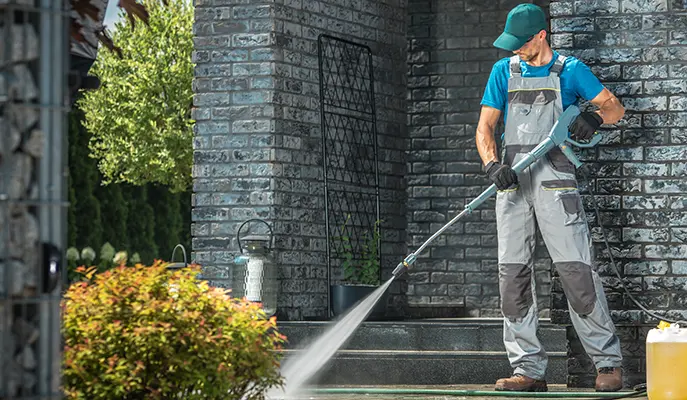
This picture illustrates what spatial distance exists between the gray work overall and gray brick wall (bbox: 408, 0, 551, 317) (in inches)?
157

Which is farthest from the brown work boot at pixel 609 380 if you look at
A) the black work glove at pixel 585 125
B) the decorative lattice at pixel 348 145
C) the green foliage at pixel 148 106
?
the green foliage at pixel 148 106

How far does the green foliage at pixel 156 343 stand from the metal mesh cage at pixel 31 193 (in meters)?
1.05

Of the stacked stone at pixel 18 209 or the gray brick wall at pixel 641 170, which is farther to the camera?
the gray brick wall at pixel 641 170

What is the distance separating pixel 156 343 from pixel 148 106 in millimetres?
20154

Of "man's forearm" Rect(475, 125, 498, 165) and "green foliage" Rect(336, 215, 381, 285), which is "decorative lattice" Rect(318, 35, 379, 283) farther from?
"man's forearm" Rect(475, 125, 498, 165)

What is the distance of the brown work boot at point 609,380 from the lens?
794 cm

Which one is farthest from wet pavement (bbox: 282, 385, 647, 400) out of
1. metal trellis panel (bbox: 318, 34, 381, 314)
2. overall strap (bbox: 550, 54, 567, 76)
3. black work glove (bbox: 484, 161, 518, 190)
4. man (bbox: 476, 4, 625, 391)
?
metal trellis panel (bbox: 318, 34, 381, 314)

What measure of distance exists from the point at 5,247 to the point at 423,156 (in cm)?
859

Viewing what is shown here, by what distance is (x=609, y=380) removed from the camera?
7938 mm

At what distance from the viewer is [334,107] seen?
11.3 metres

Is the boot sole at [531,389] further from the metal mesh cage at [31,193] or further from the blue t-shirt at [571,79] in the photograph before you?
the metal mesh cage at [31,193]

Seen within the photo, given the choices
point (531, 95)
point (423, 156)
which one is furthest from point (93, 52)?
point (423, 156)

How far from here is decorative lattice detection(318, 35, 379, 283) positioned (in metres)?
11.2

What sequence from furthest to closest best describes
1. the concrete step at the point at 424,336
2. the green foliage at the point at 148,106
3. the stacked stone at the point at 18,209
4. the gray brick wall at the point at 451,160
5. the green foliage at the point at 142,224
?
1. the green foliage at the point at 142,224
2. the green foliage at the point at 148,106
3. the gray brick wall at the point at 451,160
4. the concrete step at the point at 424,336
5. the stacked stone at the point at 18,209
